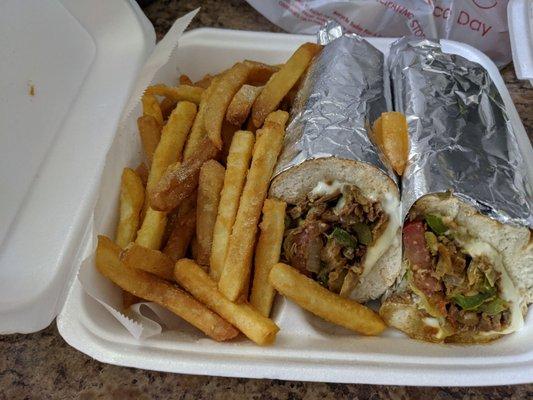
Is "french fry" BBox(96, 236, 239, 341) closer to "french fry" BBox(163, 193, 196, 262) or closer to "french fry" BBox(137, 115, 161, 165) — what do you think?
"french fry" BBox(163, 193, 196, 262)

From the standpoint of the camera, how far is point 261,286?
138cm

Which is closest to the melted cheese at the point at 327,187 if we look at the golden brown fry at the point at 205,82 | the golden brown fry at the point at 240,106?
the golden brown fry at the point at 240,106

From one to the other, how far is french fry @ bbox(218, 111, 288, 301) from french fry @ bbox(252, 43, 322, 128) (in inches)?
2.2

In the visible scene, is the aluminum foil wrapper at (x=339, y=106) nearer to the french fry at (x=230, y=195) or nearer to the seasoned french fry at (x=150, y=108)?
the french fry at (x=230, y=195)

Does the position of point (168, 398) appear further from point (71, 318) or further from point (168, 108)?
point (168, 108)

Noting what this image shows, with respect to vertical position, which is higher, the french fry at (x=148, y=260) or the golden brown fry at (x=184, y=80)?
the golden brown fry at (x=184, y=80)

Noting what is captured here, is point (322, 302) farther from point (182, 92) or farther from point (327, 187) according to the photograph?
point (182, 92)

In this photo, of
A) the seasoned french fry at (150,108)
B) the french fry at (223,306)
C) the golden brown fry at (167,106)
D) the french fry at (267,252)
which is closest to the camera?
the french fry at (223,306)

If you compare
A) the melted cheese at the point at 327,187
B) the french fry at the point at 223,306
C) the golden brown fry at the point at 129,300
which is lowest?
the golden brown fry at the point at 129,300

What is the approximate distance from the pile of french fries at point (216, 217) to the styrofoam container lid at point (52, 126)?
0.13 metres

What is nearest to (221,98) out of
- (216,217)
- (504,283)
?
(216,217)

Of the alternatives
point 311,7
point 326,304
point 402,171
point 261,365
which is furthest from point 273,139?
point 311,7

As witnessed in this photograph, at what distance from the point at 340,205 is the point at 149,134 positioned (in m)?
0.65

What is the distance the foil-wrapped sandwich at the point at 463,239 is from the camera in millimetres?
1330
